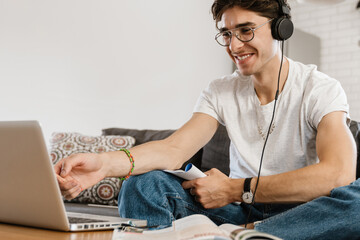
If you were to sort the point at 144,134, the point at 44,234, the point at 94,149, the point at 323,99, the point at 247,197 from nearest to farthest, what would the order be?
1. the point at 44,234
2. the point at 247,197
3. the point at 323,99
4. the point at 94,149
5. the point at 144,134

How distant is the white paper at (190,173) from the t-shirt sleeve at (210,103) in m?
0.39

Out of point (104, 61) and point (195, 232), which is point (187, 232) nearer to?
point (195, 232)

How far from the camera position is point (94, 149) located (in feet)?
8.66

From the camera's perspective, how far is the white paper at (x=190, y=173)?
133 centimetres

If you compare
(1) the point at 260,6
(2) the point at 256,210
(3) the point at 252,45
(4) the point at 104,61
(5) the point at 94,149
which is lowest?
(5) the point at 94,149

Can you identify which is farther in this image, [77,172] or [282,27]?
[282,27]

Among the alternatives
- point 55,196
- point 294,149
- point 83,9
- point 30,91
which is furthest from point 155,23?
point 55,196

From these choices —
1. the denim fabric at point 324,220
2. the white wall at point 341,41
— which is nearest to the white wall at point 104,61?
the white wall at point 341,41

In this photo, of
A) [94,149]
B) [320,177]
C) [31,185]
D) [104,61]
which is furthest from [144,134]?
[31,185]

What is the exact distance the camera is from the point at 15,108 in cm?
316

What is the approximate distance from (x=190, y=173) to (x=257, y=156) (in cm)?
34

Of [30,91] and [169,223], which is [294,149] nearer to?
[169,223]

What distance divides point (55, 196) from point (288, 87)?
98cm

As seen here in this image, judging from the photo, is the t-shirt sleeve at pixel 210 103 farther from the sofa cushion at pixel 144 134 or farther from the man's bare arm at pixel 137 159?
the sofa cushion at pixel 144 134
